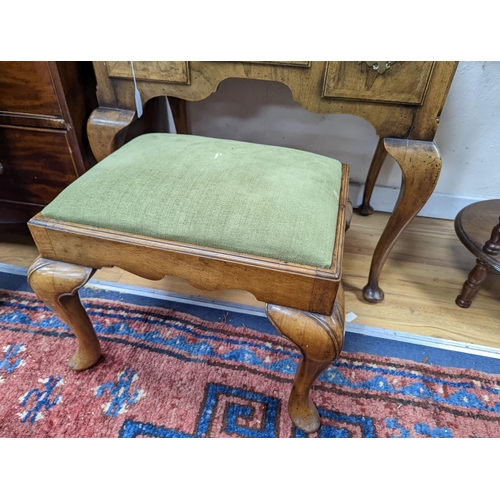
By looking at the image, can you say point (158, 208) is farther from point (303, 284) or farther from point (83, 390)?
point (83, 390)

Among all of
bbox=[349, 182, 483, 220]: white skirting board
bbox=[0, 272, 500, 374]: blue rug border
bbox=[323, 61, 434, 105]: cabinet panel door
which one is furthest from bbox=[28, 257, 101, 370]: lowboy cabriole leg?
bbox=[349, 182, 483, 220]: white skirting board

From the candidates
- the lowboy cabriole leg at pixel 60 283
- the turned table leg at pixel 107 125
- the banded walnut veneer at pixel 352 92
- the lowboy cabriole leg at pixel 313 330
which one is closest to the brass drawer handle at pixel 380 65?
the banded walnut veneer at pixel 352 92

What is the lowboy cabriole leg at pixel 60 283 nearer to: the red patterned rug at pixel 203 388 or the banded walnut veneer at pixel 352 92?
the red patterned rug at pixel 203 388

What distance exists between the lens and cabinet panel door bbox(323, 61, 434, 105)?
25.5 inches

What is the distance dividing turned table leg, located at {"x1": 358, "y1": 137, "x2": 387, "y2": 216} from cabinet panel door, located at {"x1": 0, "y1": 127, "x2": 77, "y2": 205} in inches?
36.2

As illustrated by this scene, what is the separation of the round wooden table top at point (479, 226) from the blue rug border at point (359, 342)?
0.77 feet

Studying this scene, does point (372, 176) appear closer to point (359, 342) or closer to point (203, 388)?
point (359, 342)

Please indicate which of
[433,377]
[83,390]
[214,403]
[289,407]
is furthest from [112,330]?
[433,377]

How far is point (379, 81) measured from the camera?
0.67 metres

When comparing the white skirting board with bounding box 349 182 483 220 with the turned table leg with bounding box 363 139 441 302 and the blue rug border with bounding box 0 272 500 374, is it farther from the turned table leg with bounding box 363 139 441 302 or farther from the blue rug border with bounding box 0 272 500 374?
the blue rug border with bounding box 0 272 500 374

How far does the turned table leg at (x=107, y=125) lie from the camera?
2.67ft

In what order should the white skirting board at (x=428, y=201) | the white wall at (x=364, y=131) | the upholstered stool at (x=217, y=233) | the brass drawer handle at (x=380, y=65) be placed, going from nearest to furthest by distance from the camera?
the upholstered stool at (x=217, y=233) < the brass drawer handle at (x=380, y=65) < the white wall at (x=364, y=131) < the white skirting board at (x=428, y=201)

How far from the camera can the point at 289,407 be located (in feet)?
2.25

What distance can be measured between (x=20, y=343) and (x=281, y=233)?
0.74m
